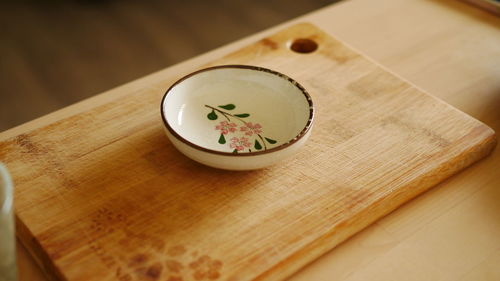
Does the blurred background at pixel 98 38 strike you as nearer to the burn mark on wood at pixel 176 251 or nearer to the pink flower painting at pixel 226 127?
the pink flower painting at pixel 226 127

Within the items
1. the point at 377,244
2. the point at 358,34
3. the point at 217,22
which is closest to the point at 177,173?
the point at 377,244

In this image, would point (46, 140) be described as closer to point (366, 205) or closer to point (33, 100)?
point (366, 205)

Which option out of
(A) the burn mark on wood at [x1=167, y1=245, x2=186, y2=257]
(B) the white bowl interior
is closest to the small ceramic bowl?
(B) the white bowl interior

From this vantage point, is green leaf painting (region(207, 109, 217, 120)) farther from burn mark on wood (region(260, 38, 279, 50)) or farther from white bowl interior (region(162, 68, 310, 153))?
burn mark on wood (region(260, 38, 279, 50))

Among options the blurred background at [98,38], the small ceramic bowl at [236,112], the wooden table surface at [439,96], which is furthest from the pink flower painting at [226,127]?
the blurred background at [98,38]

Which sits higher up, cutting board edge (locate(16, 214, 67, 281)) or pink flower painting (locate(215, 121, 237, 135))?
pink flower painting (locate(215, 121, 237, 135))

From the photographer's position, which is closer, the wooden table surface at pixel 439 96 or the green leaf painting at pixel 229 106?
the wooden table surface at pixel 439 96
